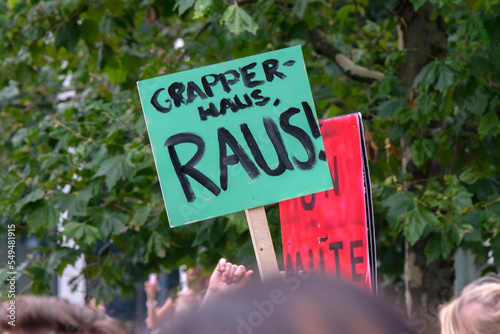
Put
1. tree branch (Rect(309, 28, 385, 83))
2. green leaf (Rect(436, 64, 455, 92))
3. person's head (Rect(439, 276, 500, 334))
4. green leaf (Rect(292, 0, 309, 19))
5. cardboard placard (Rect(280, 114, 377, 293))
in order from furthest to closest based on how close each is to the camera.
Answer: tree branch (Rect(309, 28, 385, 83)), green leaf (Rect(292, 0, 309, 19)), green leaf (Rect(436, 64, 455, 92)), cardboard placard (Rect(280, 114, 377, 293)), person's head (Rect(439, 276, 500, 334))

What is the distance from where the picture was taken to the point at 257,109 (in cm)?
215

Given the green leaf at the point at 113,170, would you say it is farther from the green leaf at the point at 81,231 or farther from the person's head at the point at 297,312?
the person's head at the point at 297,312

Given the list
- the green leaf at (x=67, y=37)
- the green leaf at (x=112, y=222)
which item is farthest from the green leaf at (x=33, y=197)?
the green leaf at (x=67, y=37)

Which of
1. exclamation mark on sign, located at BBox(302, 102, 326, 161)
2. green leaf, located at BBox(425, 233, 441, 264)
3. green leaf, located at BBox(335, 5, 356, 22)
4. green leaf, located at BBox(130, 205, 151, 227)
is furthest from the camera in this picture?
green leaf, located at BBox(335, 5, 356, 22)

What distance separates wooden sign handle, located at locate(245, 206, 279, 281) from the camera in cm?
203

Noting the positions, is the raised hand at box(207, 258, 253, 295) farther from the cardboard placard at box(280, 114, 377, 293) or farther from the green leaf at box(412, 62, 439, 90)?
the green leaf at box(412, 62, 439, 90)

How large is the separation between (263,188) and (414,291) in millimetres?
2095

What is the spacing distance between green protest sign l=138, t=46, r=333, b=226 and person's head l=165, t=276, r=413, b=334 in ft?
5.00

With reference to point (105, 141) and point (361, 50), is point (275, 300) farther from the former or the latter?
point (361, 50)

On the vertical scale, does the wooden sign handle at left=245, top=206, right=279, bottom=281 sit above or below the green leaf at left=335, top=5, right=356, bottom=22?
below

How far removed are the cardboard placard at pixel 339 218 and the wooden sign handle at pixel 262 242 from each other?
240 millimetres

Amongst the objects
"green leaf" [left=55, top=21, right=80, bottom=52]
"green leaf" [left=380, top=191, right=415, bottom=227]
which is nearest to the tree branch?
"green leaf" [left=380, top=191, right=415, bottom=227]

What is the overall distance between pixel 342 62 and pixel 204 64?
802mm

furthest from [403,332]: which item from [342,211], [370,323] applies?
[342,211]
